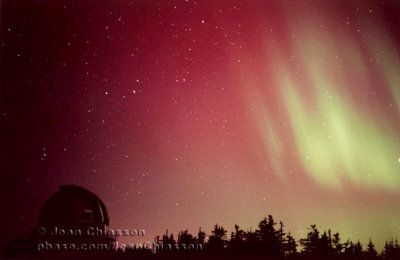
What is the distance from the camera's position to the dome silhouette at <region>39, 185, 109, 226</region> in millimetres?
25750

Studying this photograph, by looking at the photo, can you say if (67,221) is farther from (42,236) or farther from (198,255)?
(198,255)

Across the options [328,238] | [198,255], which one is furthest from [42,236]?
[328,238]

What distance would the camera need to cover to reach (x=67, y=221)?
2564 centimetres

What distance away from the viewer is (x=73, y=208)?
85.2 ft

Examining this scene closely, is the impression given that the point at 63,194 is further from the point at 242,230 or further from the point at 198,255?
the point at 242,230

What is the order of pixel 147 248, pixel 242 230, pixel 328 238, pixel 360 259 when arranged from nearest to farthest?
1. pixel 147 248
2. pixel 360 259
3. pixel 242 230
4. pixel 328 238

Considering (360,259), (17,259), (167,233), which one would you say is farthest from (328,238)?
(17,259)

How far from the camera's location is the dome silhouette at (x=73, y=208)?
25.8m

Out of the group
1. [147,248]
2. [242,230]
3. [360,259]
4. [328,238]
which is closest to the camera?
[147,248]

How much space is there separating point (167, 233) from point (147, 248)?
776 centimetres

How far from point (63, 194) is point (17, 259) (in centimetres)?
561

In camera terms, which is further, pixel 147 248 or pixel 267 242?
pixel 267 242

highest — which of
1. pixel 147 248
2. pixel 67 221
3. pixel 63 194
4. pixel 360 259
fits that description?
pixel 63 194

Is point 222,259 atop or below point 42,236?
below
